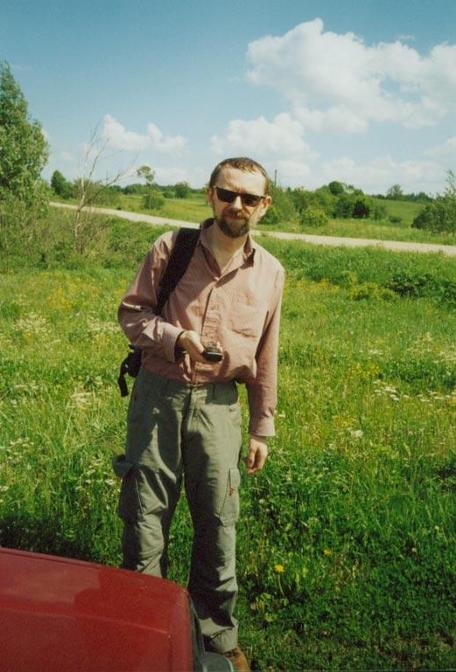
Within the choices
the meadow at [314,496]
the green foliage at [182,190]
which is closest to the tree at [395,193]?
the green foliage at [182,190]

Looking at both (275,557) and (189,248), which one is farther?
(275,557)

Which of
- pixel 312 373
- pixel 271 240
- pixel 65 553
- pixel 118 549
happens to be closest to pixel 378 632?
pixel 118 549

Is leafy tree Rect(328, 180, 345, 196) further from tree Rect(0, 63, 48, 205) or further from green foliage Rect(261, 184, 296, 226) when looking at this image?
tree Rect(0, 63, 48, 205)

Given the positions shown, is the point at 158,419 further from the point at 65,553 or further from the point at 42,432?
the point at 42,432

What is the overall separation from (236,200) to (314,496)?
2.18 metres

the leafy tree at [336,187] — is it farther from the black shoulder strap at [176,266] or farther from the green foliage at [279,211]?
the black shoulder strap at [176,266]

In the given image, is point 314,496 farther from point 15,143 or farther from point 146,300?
point 15,143

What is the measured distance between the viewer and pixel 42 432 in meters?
4.75

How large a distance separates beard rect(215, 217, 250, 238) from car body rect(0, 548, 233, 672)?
4.42ft

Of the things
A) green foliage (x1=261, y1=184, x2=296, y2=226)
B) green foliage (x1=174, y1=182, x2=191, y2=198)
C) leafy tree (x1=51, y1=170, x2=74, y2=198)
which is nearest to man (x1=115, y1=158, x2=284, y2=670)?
green foliage (x1=261, y1=184, x2=296, y2=226)

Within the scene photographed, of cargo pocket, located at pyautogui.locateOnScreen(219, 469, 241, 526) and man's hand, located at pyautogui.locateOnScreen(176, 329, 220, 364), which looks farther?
cargo pocket, located at pyautogui.locateOnScreen(219, 469, 241, 526)

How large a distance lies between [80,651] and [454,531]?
9.22 ft

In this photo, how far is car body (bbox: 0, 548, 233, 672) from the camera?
1441mm

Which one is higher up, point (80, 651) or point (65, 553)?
point (80, 651)
